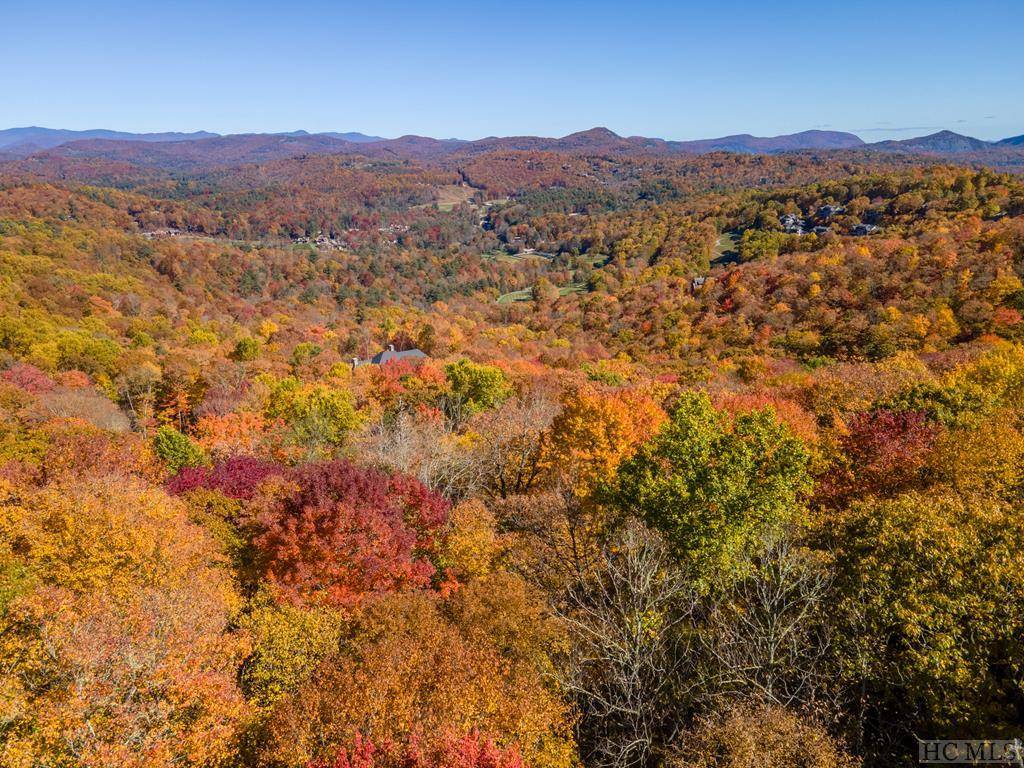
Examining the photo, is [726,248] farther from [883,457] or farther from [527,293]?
[883,457]

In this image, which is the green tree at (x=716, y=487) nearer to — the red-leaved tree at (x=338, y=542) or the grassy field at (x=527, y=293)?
the red-leaved tree at (x=338, y=542)

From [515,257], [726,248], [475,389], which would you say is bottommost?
[475,389]

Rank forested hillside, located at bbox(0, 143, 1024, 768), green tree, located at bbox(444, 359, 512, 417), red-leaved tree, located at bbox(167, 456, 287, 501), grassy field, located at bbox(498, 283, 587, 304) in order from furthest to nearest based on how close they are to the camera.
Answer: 1. grassy field, located at bbox(498, 283, 587, 304)
2. green tree, located at bbox(444, 359, 512, 417)
3. red-leaved tree, located at bbox(167, 456, 287, 501)
4. forested hillside, located at bbox(0, 143, 1024, 768)

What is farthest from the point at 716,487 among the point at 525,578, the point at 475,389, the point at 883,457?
the point at 475,389

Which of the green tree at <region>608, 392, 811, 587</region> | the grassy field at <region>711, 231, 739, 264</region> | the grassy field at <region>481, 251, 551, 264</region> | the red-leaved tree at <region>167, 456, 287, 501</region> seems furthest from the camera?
the grassy field at <region>481, 251, 551, 264</region>

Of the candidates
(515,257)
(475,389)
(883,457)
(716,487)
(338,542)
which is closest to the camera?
(716,487)

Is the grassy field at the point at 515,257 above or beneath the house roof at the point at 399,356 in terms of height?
above

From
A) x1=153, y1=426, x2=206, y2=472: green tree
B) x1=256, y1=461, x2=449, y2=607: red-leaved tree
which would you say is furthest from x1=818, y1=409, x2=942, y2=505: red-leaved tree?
x1=153, y1=426, x2=206, y2=472: green tree

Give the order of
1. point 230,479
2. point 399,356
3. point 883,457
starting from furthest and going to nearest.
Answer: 1. point 399,356
2. point 230,479
3. point 883,457

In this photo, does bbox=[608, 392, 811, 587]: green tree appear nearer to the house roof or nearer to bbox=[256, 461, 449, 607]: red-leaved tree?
bbox=[256, 461, 449, 607]: red-leaved tree

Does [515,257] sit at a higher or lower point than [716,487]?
lower

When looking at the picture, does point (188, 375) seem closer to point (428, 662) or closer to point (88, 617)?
point (88, 617)

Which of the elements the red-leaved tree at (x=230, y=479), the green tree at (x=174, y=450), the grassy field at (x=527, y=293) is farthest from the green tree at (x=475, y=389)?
the grassy field at (x=527, y=293)
